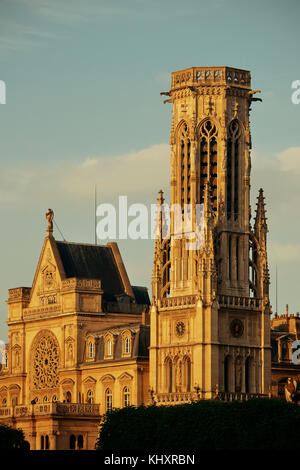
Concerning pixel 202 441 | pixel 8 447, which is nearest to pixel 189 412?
pixel 202 441

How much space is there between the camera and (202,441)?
612ft

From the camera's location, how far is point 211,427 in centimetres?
18675

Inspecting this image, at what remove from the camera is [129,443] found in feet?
629

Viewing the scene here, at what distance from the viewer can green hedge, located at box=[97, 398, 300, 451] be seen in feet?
606

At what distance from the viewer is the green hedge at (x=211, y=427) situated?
184750mm
